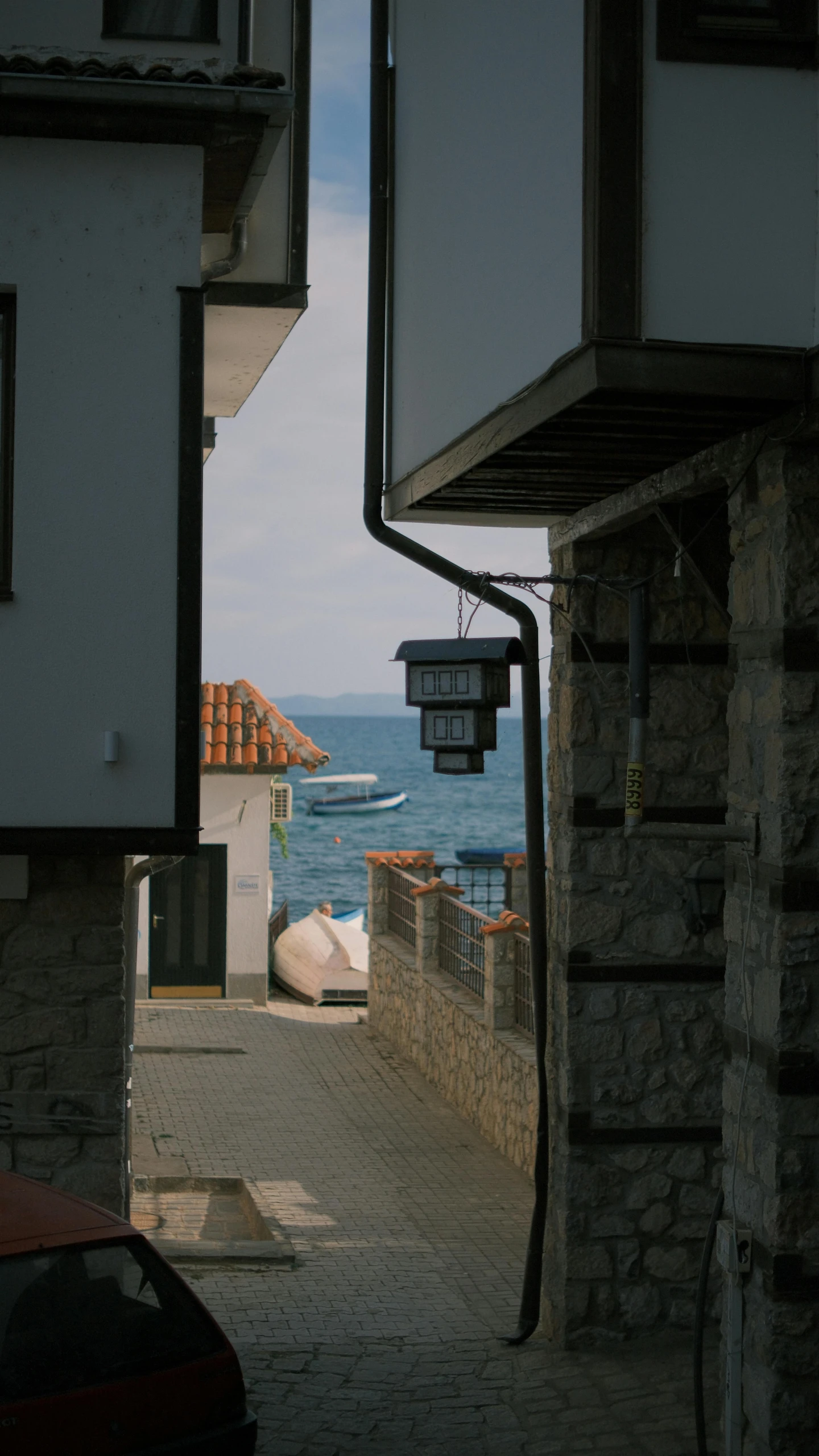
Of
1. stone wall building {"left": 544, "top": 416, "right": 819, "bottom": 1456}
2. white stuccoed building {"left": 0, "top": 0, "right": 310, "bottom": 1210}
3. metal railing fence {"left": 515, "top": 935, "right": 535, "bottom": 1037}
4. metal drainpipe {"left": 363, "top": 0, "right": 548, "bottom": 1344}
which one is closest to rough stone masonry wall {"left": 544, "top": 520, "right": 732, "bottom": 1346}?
stone wall building {"left": 544, "top": 416, "right": 819, "bottom": 1456}

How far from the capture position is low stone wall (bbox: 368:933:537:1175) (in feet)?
43.3

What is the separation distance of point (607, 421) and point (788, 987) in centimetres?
226

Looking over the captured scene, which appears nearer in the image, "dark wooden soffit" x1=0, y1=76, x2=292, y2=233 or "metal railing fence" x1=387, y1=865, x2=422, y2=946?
"dark wooden soffit" x1=0, y1=76, x2=292, y2=233

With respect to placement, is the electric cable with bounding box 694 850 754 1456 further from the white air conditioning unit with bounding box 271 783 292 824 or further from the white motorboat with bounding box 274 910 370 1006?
the white air conditioning unit with bounding box 271 783 292 824

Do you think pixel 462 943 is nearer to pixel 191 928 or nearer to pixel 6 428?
pixel 191 928

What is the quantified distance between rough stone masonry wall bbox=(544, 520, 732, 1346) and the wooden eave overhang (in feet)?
2.85

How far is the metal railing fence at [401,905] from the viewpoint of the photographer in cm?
1850

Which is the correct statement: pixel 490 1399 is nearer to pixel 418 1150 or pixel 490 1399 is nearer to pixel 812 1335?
pixel 812 1335

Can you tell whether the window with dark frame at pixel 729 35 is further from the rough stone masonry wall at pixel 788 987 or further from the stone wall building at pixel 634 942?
the stone wall building at pixel 634 942

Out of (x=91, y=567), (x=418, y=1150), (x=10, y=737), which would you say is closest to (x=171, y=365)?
(x=91, y=567)

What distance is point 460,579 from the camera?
8367mm

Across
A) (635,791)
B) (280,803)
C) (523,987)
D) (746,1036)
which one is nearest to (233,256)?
(635,791)

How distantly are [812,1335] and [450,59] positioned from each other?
599 cm

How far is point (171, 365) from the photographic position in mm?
7344
